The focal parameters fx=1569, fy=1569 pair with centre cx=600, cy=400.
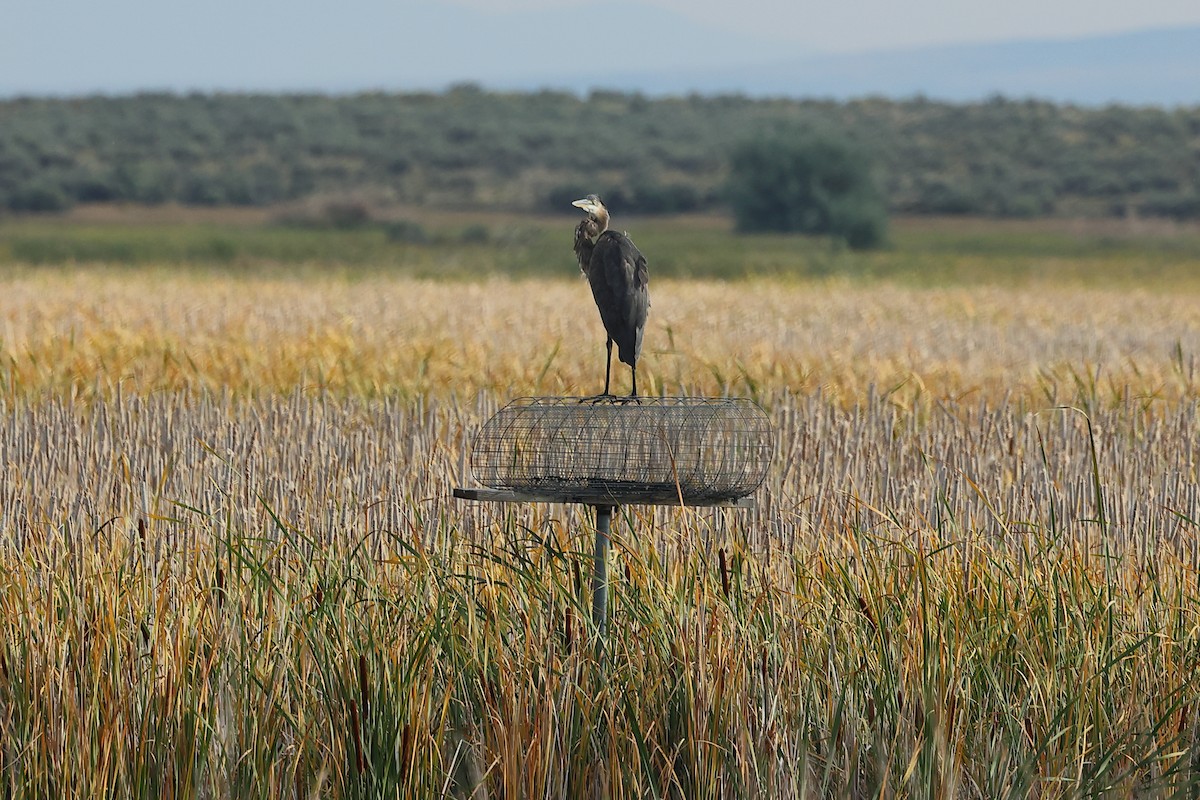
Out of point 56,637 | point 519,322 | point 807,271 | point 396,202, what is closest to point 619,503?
point 56,637

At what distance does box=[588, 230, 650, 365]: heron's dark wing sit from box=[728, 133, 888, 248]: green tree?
39770 mm

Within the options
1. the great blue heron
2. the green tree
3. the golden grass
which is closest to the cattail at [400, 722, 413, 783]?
the great blue heron

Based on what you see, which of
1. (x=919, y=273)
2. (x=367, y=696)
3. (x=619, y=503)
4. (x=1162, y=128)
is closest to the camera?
(x=367, y=696)

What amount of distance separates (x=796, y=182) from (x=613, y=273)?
136 feet

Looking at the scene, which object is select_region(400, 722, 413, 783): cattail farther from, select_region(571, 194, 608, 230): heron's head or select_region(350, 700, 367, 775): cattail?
select_region(571, 194, 608, 230): heron's head

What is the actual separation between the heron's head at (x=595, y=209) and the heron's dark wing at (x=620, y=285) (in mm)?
32

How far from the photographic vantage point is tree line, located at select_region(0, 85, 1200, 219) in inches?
2042

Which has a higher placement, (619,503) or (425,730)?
(619,503)

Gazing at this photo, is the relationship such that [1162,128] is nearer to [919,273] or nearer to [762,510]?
[919,273]

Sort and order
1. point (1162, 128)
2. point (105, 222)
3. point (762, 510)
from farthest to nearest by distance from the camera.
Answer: point (1162, 128) → point (105, 222) → point (762, 510)

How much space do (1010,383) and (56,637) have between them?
642 cm

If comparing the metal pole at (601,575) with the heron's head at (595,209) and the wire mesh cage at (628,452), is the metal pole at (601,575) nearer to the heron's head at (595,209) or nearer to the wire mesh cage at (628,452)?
the wire mesh cage at (628,452)

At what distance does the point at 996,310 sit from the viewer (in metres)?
15.9

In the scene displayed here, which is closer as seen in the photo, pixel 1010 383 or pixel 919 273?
pixel 1010 383
